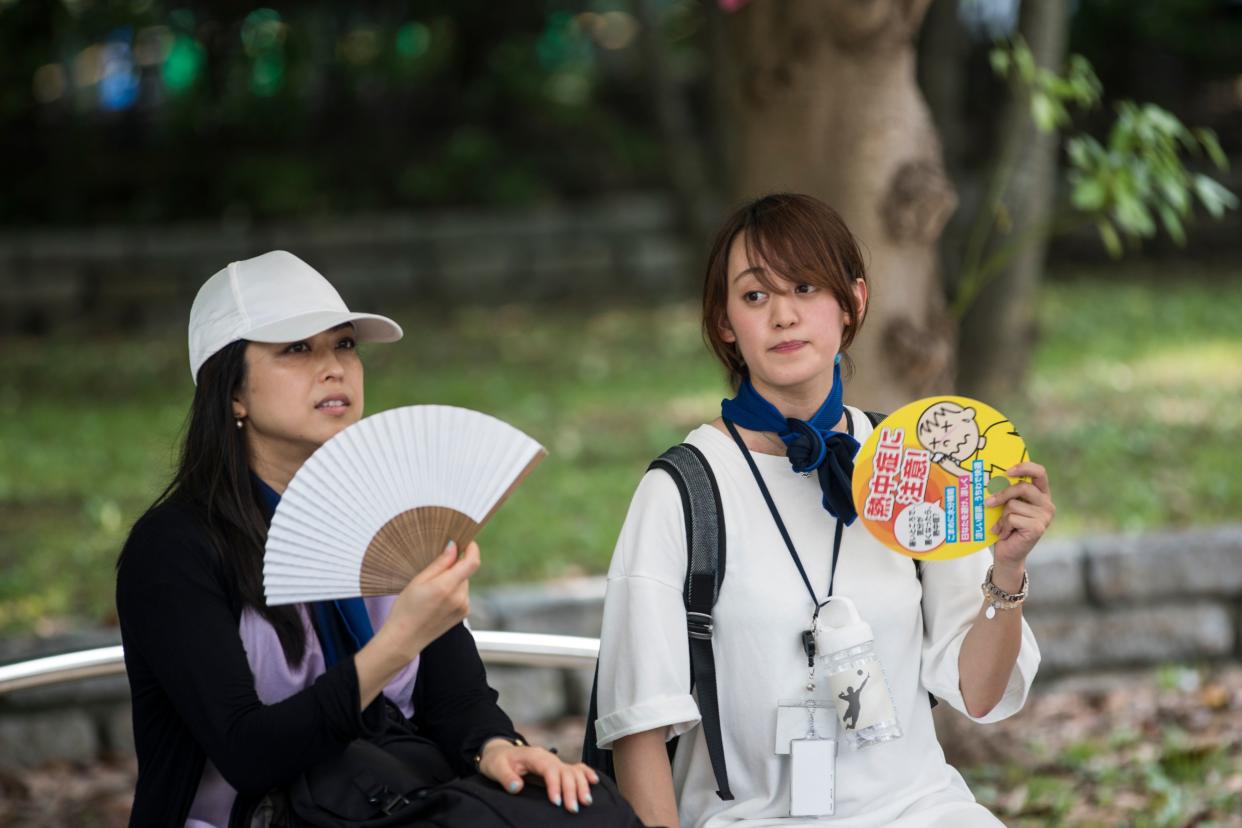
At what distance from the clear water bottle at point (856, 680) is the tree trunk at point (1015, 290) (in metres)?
5.26

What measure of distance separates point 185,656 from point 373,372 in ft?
23.8

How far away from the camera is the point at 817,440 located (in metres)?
2.43

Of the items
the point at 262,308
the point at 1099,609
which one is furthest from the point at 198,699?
the point at 1099,609

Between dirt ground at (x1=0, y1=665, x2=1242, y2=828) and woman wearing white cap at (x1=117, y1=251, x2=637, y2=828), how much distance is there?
201 centimetres

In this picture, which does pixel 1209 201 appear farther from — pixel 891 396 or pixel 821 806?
pixel 821 806

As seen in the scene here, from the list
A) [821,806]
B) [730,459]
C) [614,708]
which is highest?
[730,459]

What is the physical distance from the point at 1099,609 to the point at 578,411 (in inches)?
150

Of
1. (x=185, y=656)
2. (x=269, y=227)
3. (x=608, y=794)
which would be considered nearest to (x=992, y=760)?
(x=608, y=794)

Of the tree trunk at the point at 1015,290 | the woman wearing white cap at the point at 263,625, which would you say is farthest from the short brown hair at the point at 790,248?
the tree trunk at the point at 1015,290

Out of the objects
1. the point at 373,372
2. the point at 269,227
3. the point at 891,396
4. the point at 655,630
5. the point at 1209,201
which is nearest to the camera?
the point at 655,630

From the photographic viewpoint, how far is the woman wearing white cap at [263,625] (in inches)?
86.3

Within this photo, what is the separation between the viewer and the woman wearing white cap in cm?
219

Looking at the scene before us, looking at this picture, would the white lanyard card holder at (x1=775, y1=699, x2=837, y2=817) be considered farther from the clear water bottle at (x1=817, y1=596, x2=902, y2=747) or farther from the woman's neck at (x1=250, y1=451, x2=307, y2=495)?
the woman's neck at (x1=250, y1=451, x2=307, y2=495)

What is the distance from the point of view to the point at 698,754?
2.47m
